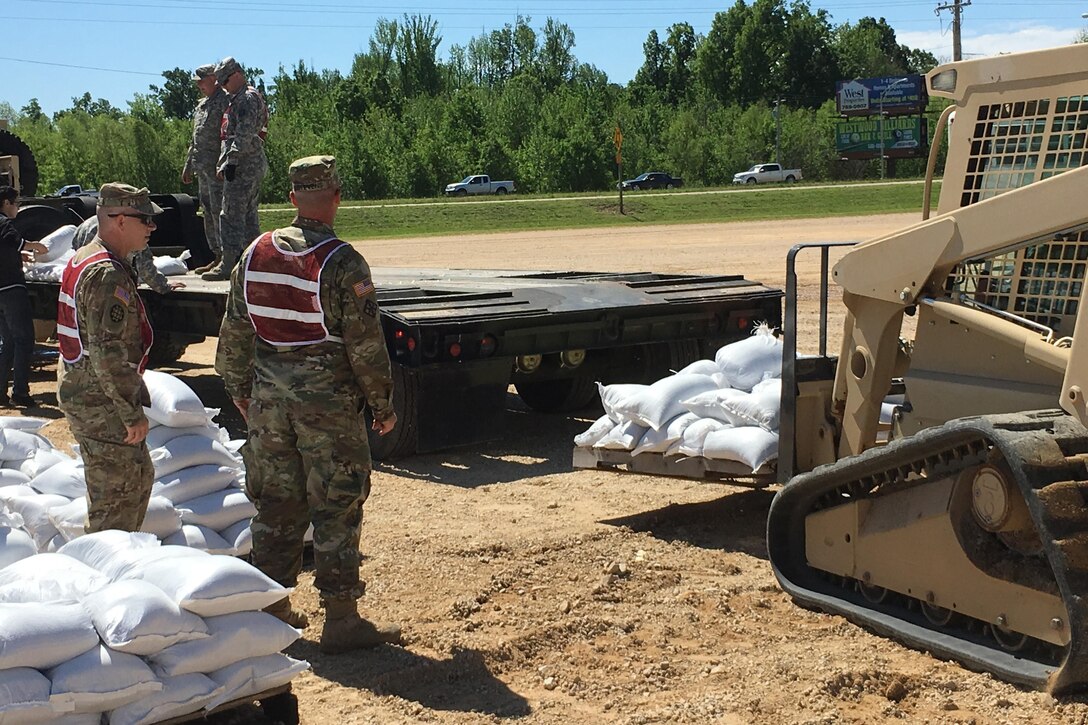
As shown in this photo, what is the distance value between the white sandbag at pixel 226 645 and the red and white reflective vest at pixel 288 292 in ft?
4.15

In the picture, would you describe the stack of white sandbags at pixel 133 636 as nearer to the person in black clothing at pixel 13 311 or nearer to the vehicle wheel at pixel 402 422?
the vehicle wheel at pixel 402 422

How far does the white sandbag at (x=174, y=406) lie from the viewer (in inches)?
268

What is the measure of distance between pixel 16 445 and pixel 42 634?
3269mm

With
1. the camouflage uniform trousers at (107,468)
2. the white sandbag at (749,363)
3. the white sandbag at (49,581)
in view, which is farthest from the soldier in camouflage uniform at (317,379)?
the white sandbag at (749,363)

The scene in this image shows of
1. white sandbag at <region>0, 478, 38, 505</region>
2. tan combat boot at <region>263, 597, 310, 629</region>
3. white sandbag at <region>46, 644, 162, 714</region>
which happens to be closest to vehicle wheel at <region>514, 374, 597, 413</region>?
white sandbag at <region>0, 478, 38, 505</region>

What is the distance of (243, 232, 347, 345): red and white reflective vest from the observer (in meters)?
5.32

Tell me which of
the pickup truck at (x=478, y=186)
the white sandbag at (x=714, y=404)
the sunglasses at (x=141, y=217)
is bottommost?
the pickup truck at (x=478, y=186)

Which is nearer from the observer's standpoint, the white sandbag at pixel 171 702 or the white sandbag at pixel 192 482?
the white sandbag at pixel 171 702

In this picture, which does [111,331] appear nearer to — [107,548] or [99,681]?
[107,548]

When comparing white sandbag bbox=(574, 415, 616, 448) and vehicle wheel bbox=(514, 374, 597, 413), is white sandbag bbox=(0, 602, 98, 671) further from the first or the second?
vehicle wheel bbox=(514, 374, 597, 413)

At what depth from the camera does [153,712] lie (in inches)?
161

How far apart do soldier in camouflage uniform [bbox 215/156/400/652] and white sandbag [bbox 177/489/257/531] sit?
1066 mm

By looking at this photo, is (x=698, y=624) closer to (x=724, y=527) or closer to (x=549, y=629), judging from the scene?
(x=549, y=629)

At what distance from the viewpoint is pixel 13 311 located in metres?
12.0
